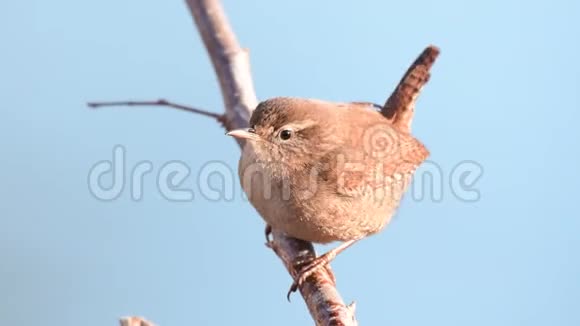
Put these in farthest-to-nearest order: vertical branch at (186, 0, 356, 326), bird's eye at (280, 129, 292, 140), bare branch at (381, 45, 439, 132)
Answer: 1. bare branch at (381, 45, 439, 132)
2. vertical branch at (186, 0, 356, 326)
3. bird's eye at (280, 129, 292, 140)

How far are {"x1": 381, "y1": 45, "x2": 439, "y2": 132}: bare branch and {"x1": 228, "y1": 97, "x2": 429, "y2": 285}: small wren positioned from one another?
476 mm

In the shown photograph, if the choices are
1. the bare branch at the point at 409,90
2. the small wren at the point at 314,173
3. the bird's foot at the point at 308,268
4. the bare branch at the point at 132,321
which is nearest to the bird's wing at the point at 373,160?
the small wren at the point at 314,173

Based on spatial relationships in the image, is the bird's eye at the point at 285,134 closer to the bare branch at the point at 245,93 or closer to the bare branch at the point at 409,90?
the bare branch at the point at 245,93

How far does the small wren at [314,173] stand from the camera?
4055mm

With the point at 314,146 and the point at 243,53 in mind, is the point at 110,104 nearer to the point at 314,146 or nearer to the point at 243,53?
the point at 243,53

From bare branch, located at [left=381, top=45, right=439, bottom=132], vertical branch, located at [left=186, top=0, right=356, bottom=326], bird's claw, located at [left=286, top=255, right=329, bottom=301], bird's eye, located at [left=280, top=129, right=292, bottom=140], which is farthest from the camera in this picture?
bare branch, located at [left=381, top=45, right=439, bottom=132]

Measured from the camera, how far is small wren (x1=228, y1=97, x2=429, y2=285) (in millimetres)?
4055

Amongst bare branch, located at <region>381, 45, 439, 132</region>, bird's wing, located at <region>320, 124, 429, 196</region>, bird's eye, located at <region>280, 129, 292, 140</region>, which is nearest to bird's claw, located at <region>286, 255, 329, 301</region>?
bird's wing, located at <region>320, 124, 429, 196</region>

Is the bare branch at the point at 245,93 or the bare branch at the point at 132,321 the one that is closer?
the bare branch at the point at 132,321

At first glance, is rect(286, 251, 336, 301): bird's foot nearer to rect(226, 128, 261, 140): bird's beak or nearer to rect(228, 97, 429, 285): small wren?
rect(228, 97, 429, 285): small wren

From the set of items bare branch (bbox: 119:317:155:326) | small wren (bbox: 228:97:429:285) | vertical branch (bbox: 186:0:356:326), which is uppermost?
vertical branch (bbox: 186:0:356:326)

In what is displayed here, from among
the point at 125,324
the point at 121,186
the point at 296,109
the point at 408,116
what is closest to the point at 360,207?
the point at 296,109

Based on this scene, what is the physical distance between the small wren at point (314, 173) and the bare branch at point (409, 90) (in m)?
0.48

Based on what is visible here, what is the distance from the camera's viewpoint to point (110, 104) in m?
4.20
